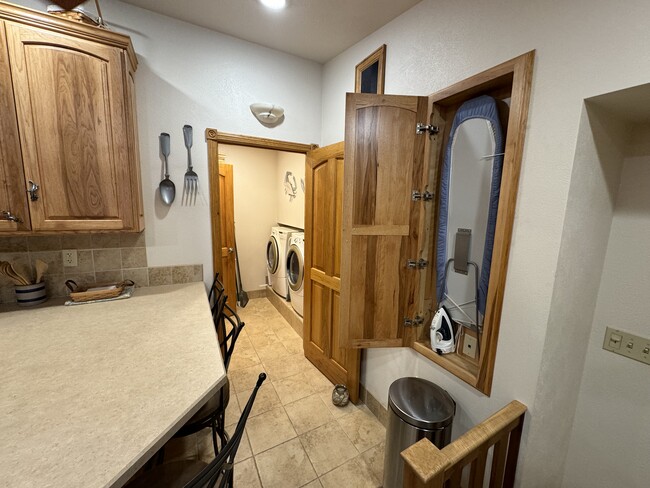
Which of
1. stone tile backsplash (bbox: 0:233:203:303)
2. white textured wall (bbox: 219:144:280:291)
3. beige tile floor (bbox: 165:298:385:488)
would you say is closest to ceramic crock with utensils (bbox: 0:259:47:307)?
stone tile backsplash (bbox: 0:233:203:303)

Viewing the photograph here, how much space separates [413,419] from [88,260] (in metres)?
2.10

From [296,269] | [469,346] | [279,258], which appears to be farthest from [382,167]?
[279,258]

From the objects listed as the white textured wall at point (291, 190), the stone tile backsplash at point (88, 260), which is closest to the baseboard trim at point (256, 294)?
the white textured wall at point (291, 190)

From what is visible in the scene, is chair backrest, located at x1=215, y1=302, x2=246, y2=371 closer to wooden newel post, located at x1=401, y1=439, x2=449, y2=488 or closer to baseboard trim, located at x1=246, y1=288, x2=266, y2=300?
wooden newel post, located at x1=401, y1=439, x2=449, y2=488

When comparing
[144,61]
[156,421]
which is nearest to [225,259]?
[144,61]

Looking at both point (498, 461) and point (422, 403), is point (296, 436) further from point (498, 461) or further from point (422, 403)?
point (498, 461)

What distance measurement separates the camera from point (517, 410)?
3.54 feet

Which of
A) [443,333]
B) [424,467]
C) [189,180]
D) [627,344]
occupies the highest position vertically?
[189,180]

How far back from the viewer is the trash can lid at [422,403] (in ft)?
4.15

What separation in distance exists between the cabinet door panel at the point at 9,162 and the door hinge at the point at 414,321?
2.02 meters

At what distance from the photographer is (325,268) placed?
2.23 meters

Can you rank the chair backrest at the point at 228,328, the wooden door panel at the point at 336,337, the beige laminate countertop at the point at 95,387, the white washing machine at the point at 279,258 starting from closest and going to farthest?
the beige laminate countertop at the point at 95,387 → the chair backrest at the point at 228,328 → the wooden door panel at the point at 336,337 → the white washing machine at the point at 279,258

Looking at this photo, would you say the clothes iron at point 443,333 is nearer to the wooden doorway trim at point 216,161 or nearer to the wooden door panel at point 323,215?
the wooden door panel at point 323,215

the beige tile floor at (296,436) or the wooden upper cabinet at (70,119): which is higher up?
the wooden upper cabinet at (70,119)
